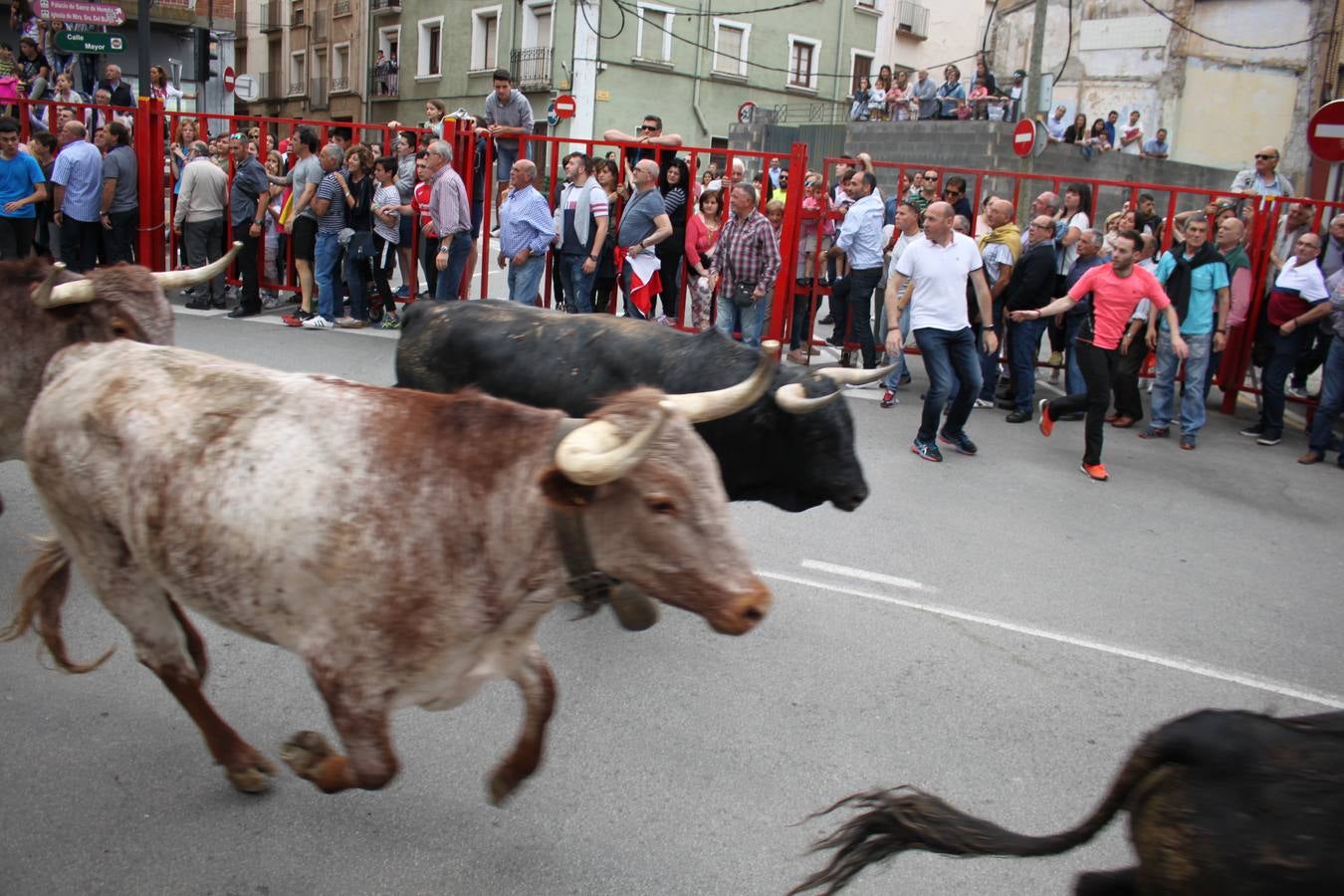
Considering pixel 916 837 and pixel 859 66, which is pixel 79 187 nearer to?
pixel 916 837

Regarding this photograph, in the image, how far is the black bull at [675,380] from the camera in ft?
15.0

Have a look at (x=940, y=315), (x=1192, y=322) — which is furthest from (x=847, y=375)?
(x=1192, y=322)

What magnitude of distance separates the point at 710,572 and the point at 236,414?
140cm

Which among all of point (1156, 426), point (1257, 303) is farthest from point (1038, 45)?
point (1156, 426)

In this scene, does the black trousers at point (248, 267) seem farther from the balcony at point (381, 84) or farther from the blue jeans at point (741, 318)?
the balcony at point (381, 84)

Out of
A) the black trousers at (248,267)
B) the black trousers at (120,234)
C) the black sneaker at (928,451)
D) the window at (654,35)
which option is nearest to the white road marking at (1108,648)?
the black sneaker at (928,451)

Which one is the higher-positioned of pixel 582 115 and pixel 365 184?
pixel 582 115

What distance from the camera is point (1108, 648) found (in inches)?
203

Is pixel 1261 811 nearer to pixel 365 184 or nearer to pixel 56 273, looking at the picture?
pixel 56 273

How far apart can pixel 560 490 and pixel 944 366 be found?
6199 mm

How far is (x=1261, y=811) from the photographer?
2004mm

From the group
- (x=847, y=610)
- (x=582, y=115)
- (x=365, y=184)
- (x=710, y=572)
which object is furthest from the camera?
(x=582, y=115)

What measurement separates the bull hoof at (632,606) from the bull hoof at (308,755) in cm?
91

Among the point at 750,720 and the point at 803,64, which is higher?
the point at 803,64
